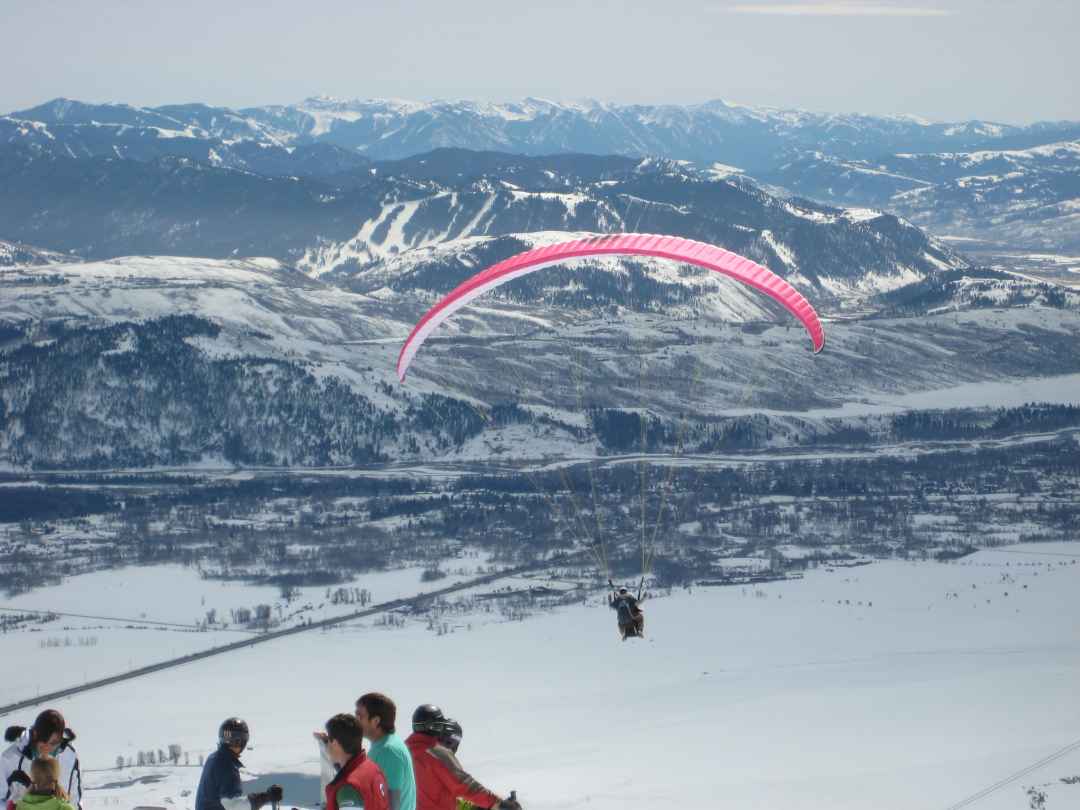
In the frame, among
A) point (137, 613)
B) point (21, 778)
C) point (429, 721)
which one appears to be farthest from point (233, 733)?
point (137, 613)

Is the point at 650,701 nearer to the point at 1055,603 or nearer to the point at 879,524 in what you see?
the point at 1055,603

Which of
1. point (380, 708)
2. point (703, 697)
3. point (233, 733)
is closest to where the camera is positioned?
point (380, 708)

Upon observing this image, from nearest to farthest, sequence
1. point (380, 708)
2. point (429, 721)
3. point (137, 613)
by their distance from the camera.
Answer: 1. point (380, 708)
2. point (429, 721)
3. point (137, 613)

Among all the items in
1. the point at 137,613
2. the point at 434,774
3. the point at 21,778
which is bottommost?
the point at 434,774

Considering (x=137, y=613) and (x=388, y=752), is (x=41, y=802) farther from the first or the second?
(x=137, y=613)

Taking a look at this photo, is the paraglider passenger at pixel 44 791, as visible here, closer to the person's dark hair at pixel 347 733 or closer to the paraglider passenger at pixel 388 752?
the person's dark hair at pixel 347 733

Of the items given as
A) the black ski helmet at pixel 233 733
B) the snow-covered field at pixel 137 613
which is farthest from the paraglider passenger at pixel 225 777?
the snow-covered field at pixel 137 613

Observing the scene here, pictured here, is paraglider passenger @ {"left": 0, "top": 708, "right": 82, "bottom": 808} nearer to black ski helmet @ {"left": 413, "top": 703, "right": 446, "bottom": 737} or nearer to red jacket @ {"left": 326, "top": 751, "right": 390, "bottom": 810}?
red jacket @ {"left": 326, "top": 751, "right": 390, "bottom": 810}
